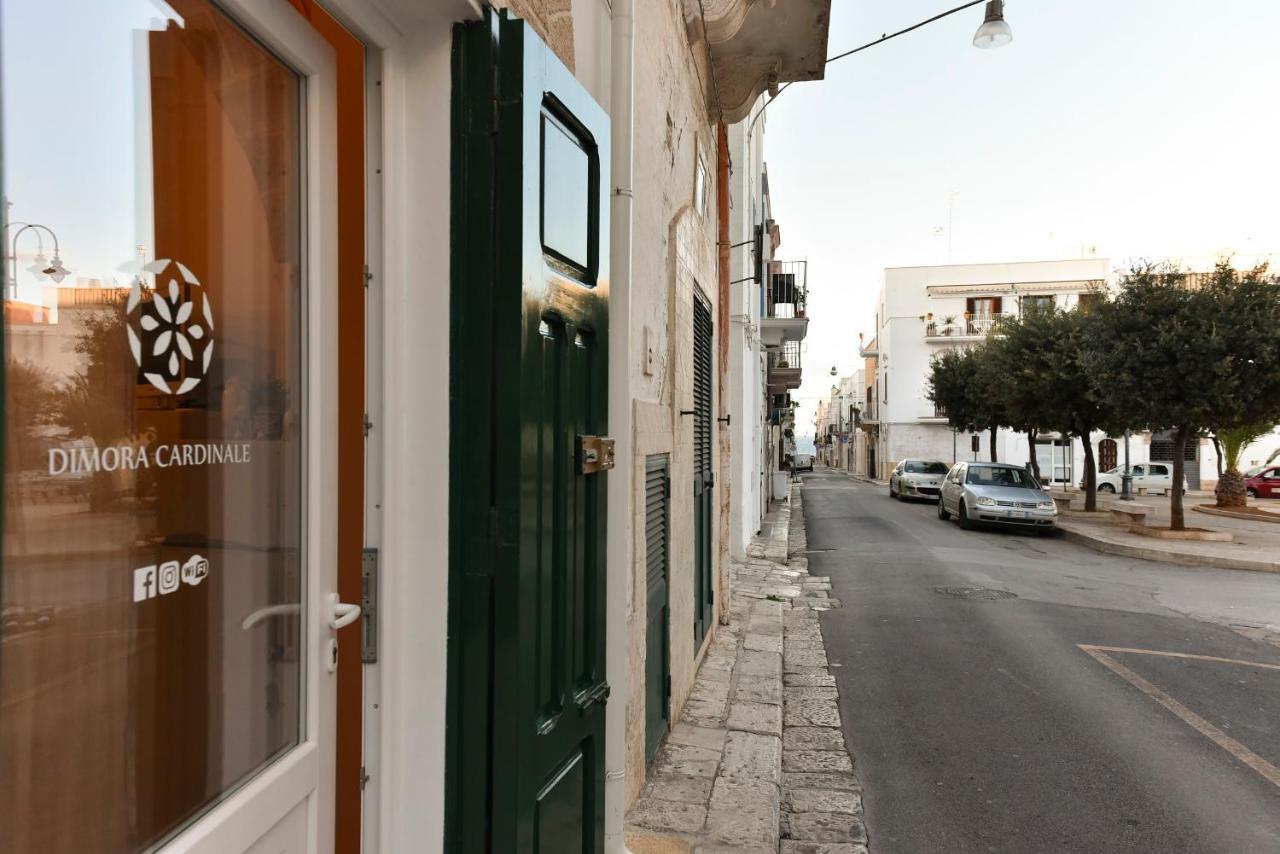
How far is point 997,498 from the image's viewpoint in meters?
15.7

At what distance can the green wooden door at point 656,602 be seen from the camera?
3.78m

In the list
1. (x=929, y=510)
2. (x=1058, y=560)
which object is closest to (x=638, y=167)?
(x=1058, y=560)

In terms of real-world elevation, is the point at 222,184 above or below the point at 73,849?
above

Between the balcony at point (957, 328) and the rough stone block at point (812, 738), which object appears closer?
the rough stone block at point (812, 738)

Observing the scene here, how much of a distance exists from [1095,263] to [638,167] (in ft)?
149

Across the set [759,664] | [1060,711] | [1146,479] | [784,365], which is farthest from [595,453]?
[1146,479]

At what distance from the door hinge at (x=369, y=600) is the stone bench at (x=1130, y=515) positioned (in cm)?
1751

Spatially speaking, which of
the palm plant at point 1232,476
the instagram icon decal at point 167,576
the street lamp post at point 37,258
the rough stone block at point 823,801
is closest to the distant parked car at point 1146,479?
the palm plant at point 1232,476

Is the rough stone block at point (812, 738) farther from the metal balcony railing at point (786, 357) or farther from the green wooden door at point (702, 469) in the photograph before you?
the metal balcony railing at point (786, 357)

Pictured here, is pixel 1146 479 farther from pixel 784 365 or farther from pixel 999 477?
pixel 999 477

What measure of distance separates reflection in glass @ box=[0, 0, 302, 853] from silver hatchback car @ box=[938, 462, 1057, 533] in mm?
16062

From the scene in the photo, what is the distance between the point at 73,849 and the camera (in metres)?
1.10

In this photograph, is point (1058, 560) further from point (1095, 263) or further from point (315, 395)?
point (1095, 263)

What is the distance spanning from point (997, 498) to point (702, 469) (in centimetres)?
1188
